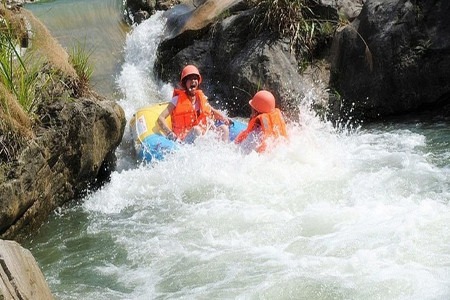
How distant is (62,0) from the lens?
12492mm

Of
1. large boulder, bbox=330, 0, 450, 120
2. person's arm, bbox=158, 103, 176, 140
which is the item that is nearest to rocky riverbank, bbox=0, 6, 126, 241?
person's arm, bbox=158, 103, 176, 140

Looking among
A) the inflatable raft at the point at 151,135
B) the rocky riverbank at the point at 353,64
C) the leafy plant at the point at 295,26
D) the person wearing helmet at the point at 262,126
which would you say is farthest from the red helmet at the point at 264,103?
the leafy plant at the point at 295,26

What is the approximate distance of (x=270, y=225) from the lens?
15.7 ft

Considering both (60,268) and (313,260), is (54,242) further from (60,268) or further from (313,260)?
(313,260)

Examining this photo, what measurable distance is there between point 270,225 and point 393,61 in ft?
13.2

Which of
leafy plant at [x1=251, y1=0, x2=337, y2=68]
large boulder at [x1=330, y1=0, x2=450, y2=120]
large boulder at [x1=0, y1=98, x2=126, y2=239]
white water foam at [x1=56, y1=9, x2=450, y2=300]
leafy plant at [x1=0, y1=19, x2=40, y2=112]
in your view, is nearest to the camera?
white water foam at [x1=56, y1=9, x2=450, y2=300]

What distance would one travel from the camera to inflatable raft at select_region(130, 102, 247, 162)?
673cm

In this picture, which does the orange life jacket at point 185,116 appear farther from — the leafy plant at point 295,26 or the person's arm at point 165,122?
the leafy plant at point 295,26

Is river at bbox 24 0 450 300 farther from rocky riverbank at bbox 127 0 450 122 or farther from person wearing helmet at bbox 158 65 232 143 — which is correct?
rocky riverbank at bbox 127 0 450 122

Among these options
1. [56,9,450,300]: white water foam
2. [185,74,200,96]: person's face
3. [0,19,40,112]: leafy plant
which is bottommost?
[56,9,450,300]: white water foam

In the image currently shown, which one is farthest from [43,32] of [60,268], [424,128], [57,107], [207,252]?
[424,128]

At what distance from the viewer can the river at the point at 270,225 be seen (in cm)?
390

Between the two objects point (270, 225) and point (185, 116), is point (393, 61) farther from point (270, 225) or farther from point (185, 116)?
point (270, 225)

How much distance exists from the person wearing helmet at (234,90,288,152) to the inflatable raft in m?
0.63
